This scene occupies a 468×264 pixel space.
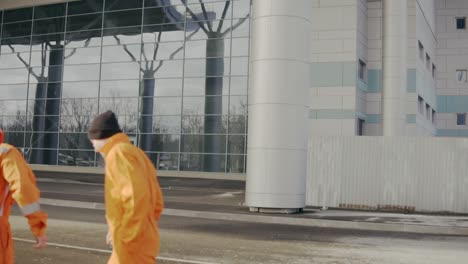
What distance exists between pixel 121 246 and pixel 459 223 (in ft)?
43.7

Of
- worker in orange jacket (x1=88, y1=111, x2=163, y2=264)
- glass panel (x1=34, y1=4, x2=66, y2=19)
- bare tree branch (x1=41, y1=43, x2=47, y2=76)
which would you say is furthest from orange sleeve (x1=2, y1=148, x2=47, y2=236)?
bare tree branch (x1=41, y1=43, x2=47, y2=76)

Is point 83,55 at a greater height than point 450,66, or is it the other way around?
point 450,66

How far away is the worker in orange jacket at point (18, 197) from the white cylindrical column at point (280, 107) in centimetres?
1214

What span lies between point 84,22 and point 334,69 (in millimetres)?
20235

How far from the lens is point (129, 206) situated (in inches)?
137

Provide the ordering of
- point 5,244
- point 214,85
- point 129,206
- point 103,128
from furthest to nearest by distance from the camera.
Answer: point 214,85 → point 5,244 → point 103,128 → point 129,206

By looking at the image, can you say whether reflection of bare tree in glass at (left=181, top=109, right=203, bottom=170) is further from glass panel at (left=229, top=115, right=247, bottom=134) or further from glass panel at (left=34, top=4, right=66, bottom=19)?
glass panel at (left=34, top=4, right=66, bottom=19)

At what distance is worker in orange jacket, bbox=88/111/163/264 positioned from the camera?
3508 millimetres

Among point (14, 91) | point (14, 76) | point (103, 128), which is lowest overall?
point (103, 128)

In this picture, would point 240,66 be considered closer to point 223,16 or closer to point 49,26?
point 223,16

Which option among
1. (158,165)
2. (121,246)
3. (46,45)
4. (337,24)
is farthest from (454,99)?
(121,246)

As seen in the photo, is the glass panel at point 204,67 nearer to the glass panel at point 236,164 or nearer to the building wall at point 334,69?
the glass panel at point 236,164

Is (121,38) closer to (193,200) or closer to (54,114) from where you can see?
(54,114)

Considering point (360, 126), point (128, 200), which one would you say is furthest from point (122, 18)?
point (128, 200)
